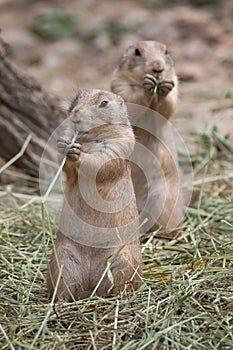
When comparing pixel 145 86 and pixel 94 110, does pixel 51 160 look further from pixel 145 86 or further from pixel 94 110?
pixel 94 110

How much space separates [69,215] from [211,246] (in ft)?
4.14

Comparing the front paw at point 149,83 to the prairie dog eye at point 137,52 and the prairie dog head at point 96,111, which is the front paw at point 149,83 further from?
the prairie dog head at point 96,111

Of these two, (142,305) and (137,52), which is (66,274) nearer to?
(142,305)

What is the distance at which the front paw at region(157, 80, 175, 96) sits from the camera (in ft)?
17.7

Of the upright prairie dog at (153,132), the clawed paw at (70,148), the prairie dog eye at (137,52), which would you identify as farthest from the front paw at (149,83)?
the clawed paw at (70,148)

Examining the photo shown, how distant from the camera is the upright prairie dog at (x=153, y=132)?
17.9ft

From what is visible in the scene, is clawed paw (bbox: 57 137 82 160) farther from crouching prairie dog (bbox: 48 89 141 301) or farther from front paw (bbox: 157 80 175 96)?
front paw (bbox: 157 80 175 96)

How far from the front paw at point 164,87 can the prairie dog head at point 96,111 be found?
4.16 feet

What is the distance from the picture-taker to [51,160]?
680 cm

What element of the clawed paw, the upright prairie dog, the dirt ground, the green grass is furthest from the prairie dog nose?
the dirt ground

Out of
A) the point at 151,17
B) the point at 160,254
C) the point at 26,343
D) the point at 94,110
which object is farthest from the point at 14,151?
the point at 151,17

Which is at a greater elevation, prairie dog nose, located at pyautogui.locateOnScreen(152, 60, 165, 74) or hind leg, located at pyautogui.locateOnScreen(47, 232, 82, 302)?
prairie dog nose, located at pyautogui.locateOnScreen(152, 60, 165, 74)

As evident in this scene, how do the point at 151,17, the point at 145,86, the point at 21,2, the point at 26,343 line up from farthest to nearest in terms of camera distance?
the point at 21,2
the point at 151,17
the point at 145,86
the point at 26,343

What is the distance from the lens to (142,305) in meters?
3.93
